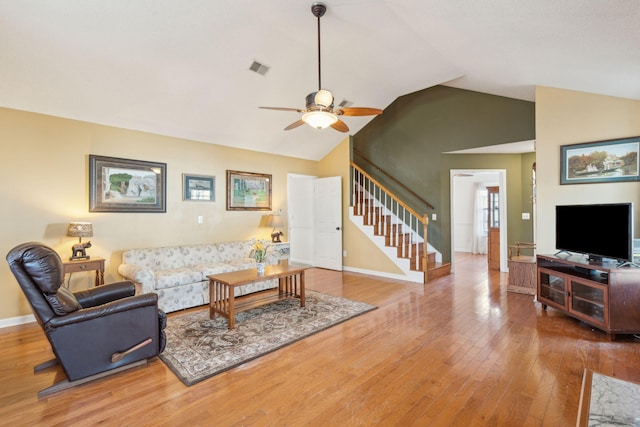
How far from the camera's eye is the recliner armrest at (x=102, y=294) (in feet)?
9.25

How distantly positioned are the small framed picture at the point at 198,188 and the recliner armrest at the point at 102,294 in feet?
7.18

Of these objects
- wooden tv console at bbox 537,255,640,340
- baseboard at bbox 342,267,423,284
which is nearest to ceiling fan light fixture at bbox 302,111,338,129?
wooden tv console at bbox 537,255,640,340

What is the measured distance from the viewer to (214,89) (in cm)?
422

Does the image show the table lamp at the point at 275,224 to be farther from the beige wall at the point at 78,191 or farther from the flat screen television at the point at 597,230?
the flat screen television at the point at 597,230

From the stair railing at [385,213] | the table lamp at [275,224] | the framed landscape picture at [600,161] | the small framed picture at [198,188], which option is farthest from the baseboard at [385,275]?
the small framed picture at [198,188]

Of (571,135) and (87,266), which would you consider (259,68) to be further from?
(571,135)

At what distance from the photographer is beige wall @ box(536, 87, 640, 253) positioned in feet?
11.3

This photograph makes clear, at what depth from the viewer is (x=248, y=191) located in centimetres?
583

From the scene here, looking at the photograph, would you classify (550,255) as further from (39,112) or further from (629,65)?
(39,112)

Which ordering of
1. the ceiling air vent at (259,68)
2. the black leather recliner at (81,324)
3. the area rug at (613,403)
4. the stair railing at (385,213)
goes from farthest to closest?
the stair railing at (385,213), the ceiling air vent at (259,68), the black leather recliner at (81,324), the area rug at (613,403)

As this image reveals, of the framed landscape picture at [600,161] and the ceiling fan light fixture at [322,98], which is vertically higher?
the ceiling fan light fixture at [322,98]

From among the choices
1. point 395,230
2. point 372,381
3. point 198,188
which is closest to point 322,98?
point 372,381

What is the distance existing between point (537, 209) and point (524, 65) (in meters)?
1.90

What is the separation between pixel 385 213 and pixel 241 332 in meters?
4.54
